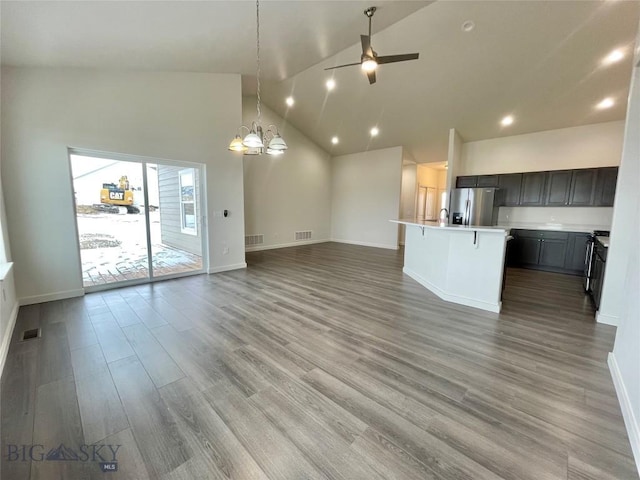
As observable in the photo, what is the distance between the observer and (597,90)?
4629 mm

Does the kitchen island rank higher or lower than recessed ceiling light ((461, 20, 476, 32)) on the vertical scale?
lower

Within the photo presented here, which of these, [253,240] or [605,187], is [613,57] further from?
[253,240]

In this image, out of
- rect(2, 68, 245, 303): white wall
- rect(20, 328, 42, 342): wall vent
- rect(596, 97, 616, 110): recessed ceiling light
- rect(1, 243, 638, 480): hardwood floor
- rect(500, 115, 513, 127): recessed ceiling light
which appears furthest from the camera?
rect(500, 115, 513, 127): recessed ceiling light

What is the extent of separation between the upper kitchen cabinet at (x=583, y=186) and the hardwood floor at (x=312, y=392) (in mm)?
3327

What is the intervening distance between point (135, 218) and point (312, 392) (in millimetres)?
4128

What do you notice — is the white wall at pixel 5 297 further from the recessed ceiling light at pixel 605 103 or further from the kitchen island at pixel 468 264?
the recessed ceiling light at pixel 605 103

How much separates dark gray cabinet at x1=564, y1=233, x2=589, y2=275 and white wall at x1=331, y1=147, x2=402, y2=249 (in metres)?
3.94

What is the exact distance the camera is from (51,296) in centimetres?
363

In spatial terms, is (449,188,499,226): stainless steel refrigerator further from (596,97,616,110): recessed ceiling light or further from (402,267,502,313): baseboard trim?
(402,267,502,313): baseboard trim

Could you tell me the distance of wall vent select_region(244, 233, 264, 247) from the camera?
25.2 ft

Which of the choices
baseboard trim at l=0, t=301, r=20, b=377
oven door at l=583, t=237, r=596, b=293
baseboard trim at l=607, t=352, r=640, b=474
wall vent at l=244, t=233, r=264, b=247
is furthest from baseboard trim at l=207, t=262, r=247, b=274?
oven door at l=583, t=237, r=596, b=293

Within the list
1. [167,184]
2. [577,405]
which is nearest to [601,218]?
[577,405]

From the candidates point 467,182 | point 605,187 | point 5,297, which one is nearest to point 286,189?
point 467,182

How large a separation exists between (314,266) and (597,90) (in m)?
6.00
